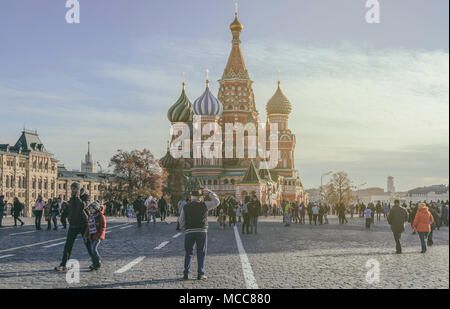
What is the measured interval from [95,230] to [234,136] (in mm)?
79340

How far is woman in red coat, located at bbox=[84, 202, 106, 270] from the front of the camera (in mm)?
10453

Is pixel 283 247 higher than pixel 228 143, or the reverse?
pixel 228 143

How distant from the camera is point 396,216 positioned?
15055mm

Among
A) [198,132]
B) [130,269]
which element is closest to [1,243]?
[130,269]

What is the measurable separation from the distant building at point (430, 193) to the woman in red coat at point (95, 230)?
169 meters

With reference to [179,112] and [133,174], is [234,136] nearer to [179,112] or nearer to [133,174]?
[179,112]

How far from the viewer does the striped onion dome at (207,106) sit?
86662 mm

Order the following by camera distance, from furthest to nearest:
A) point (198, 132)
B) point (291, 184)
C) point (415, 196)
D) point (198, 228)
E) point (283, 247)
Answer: point (415, 196) < point (291, 184) < point (198, 132) < point (283, 247) < point (198, 228)

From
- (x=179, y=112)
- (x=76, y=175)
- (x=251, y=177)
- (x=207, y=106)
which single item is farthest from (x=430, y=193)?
(x=76, y=175)

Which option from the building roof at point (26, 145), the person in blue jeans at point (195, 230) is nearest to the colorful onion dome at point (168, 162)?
the building roof at point (26, 145)

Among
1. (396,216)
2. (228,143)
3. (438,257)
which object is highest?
(228,143)
